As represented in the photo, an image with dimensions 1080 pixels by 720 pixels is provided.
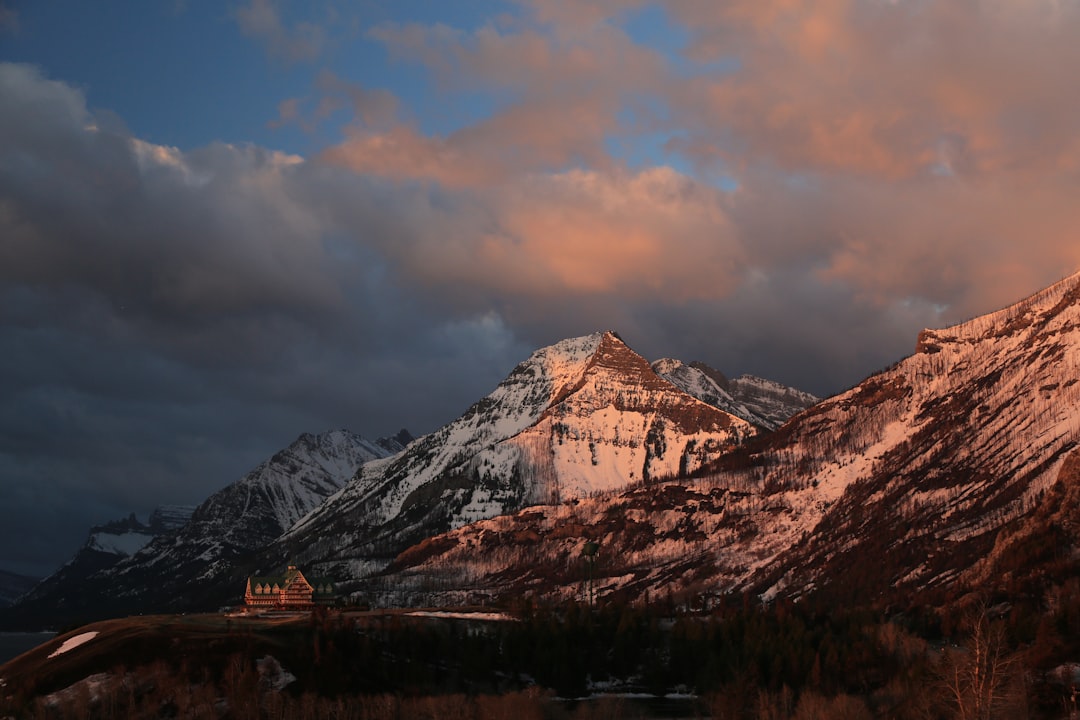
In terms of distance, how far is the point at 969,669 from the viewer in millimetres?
188875
